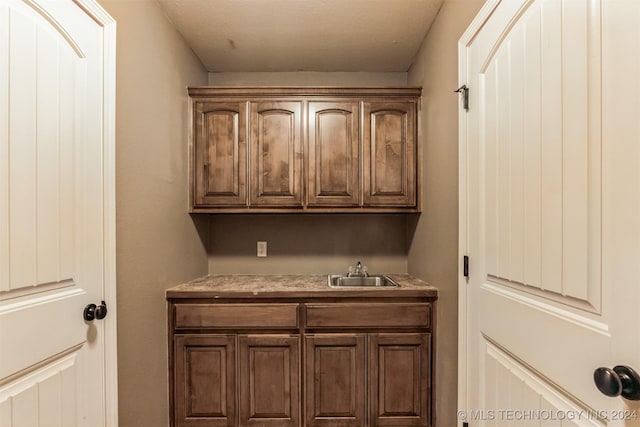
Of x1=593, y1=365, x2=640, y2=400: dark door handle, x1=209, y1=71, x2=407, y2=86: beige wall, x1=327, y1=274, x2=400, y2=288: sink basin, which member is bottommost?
x1=327, y1=274, x2=400, y2=288: sink basin

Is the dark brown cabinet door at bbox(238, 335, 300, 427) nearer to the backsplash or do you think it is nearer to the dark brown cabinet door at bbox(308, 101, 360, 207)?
the backsplash

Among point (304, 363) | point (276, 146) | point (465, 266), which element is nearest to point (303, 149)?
point (276, 146)

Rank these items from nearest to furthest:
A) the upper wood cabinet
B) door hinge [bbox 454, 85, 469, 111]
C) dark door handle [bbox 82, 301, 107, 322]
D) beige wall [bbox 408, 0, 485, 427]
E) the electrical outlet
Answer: dark door handle [bbox 82, 301, 107, 322] < door hinge [bbox 454, 85, 469, 111] < beige wall [bbox 408, 0, 485, 427] < the upper wood cabinet < the electrical outlet

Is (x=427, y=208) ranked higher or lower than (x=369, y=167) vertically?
lower

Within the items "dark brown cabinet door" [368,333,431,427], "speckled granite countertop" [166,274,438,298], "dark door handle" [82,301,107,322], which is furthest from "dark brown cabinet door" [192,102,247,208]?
"dark brown cabinet door" [368,333,431,427]

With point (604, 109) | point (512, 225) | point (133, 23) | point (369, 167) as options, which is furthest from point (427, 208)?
point (133, 23)

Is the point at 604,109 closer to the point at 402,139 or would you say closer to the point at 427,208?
the point at 427,208

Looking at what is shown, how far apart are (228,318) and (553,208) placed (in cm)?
175

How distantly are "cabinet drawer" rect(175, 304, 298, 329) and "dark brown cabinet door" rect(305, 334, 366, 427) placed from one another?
0.76ft

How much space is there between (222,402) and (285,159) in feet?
5.42

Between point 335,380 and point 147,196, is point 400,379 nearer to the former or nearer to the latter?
point 335,380

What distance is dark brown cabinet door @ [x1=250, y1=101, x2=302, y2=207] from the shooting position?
87.4 inches

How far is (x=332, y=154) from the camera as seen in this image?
2.22 meters

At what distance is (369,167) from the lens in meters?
2.22
